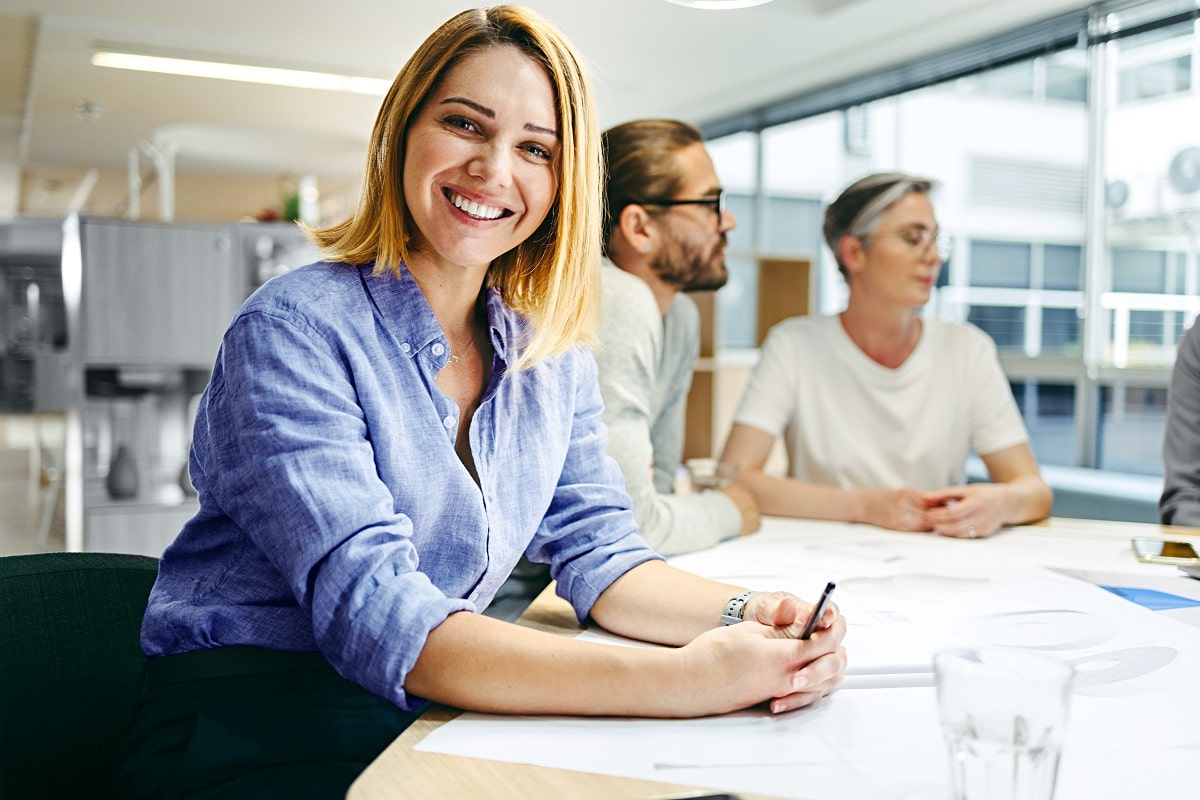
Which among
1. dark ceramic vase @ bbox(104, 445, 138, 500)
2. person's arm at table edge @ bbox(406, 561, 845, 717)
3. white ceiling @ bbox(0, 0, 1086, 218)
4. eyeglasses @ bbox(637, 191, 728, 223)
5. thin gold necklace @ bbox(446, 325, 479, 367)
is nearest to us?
person's arm at table edge @ bbox(406, 561, 845, 717)

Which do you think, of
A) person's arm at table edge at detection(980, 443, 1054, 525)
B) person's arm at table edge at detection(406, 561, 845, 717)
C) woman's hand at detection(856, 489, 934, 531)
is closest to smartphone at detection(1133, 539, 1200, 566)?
person's arm at table edge at detection(980, 443, 1054, 525)

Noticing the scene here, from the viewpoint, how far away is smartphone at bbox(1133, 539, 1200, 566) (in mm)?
1552

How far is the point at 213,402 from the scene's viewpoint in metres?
1.01

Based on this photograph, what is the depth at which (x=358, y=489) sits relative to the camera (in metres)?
0.92

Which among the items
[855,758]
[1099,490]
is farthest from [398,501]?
[1099,490]

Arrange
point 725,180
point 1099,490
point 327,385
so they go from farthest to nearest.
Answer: point 725,180 < point 1099,490 < point 327,385

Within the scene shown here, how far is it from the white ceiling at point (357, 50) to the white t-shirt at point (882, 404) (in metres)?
1.88

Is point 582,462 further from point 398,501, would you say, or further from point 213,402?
point 213,402

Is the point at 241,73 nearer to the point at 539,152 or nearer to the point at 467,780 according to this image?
the point at 539,152

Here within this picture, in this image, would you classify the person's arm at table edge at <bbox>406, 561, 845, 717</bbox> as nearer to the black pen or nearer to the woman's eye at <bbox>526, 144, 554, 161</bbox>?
the black pen

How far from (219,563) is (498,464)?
317 mm

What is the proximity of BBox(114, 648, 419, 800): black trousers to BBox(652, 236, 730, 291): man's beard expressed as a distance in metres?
1.23

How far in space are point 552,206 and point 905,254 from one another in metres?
1.29

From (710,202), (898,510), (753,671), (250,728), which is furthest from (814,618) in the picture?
(710,202)
